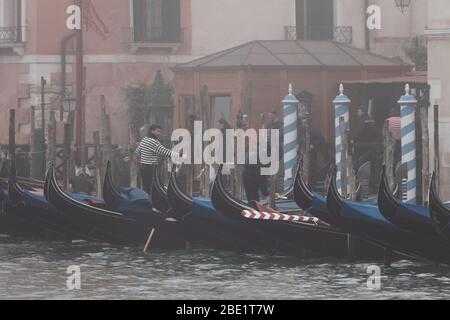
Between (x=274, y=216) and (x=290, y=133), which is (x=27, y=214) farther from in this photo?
(x=290, y=133)

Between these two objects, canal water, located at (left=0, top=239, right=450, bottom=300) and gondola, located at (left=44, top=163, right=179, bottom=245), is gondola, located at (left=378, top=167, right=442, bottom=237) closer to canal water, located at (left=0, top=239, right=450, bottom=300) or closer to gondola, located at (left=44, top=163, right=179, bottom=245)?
canal water, located at (left=0, top=239, right=450, bottom=300)

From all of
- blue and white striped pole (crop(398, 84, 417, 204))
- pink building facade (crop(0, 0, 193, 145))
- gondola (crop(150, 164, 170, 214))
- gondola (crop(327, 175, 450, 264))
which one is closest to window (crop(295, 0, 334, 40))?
pink building facade (crop(0, 0, 193, 145))

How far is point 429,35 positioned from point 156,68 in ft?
26.7

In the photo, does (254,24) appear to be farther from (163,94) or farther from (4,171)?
(4,171)

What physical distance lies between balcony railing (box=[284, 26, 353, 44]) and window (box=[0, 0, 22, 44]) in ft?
13.1

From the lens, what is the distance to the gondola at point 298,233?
859 inches

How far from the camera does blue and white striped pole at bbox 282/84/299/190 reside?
1041 inches

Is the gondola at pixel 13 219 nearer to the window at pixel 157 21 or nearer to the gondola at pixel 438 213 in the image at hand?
the gondola at pixel 438 213

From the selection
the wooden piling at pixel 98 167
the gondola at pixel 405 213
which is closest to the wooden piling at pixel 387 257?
the gondola at pixel 405 213

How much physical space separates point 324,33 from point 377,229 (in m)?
11.3

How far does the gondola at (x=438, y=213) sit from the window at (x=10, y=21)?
40.0ft

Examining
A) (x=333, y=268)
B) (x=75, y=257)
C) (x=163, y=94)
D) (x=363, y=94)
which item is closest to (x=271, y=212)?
(x=333, y=268)

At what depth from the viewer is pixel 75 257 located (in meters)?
23.1

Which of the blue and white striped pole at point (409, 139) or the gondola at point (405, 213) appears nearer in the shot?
the gondola at point (405, 213)
